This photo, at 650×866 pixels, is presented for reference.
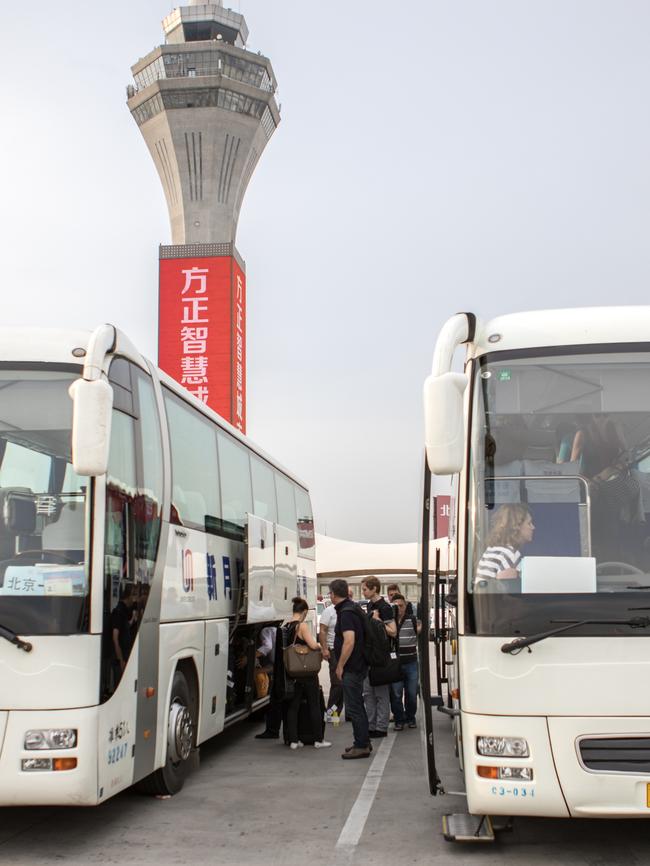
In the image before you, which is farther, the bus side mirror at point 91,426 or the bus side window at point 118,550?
the bus side window at point 118,550

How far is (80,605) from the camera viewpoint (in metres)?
6.22

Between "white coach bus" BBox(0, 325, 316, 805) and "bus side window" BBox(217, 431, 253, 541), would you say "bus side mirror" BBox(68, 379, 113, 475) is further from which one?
"bus side window" BBox(217, 431, 253, 541)

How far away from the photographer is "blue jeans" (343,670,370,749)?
10102mm

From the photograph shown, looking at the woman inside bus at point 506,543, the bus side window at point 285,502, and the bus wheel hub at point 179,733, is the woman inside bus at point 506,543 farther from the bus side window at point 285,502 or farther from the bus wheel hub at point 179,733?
the bus side window at point 285,502

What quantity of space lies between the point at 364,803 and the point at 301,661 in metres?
2.81

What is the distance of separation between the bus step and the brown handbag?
381 centimetres

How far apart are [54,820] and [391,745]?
15.3 ft

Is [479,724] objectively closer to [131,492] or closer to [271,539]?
[131,492]

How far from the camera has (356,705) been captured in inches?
397

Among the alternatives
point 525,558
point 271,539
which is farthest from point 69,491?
point 271,539

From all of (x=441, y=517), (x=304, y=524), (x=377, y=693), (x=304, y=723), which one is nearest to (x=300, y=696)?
(x=304, y=723)

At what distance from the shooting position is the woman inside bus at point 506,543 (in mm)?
5887

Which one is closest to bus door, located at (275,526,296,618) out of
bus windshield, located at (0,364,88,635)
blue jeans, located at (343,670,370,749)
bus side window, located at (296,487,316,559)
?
bus side window, located at (296,487,316,559)

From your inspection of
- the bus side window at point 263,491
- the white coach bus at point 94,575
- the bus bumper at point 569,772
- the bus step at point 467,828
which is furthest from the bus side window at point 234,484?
the bus bumper at point 569,772
